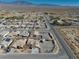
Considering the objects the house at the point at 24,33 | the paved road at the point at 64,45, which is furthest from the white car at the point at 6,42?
the paved road at the point at 64,45

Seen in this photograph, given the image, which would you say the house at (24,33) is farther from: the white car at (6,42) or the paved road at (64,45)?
the paved road at (64,45)

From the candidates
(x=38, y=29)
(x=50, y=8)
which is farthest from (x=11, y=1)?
(x=38, y=29)

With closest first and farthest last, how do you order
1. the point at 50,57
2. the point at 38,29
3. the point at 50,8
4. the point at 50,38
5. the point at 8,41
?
1. the point at 50,57
2. the point at 8,41
3. the point at 50,38
4. the point at 38,29
5. the point at 50,8

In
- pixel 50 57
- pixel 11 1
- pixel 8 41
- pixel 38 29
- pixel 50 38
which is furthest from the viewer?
pixel 11 1

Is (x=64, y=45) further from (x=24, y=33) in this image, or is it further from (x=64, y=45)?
(x=24, y=33)

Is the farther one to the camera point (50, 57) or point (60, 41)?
point (60, 41)

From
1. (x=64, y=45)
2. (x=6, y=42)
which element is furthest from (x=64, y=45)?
(x=6, y=42)

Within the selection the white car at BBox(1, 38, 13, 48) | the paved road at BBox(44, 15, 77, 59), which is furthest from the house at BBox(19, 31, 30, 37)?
the paved road at BBox(44, 15, 77, 59)

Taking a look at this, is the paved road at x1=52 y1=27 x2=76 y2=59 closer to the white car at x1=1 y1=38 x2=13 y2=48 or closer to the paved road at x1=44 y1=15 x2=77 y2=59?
the paved road at x1=44 y1=15 x2=77 y2=59

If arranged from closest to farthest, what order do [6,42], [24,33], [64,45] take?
[64,45], [6,42], [24,33]


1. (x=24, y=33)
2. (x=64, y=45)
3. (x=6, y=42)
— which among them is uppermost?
(x=64, y=45)

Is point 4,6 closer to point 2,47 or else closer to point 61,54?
point 2,47
